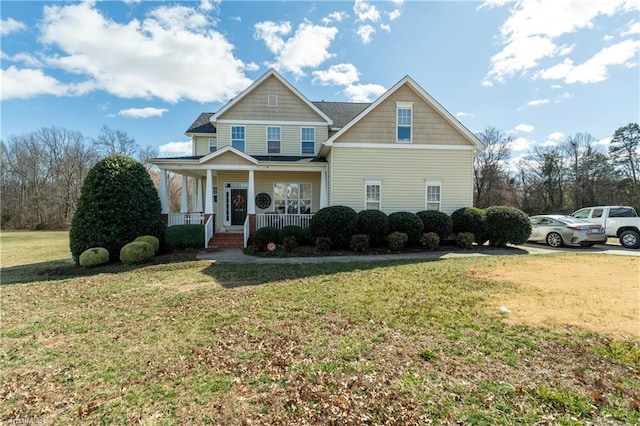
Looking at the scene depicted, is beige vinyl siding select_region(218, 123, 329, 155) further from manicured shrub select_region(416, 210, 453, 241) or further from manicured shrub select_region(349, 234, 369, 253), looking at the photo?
manicured shrub select_region(416, 210, 453, 241)

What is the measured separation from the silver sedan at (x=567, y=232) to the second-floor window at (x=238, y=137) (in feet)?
54.0

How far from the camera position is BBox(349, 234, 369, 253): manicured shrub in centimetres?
1245

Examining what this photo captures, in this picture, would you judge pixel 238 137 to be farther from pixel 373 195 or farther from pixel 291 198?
pixel 373 195

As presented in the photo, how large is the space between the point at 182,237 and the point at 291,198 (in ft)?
20.9

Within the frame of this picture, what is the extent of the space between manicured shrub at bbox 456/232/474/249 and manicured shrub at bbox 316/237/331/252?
19.8ft

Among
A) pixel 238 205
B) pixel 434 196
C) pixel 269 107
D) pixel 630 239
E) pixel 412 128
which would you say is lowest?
pixel 630 239

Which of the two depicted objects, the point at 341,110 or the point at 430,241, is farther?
the point at 341,110

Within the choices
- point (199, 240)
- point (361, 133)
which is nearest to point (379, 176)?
point (361, 133)

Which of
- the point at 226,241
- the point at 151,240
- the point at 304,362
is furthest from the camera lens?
the point at 226,241

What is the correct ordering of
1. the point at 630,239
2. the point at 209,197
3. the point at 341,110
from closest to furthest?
the point at 630,239 < the point at 209,197 < the point at 341,110

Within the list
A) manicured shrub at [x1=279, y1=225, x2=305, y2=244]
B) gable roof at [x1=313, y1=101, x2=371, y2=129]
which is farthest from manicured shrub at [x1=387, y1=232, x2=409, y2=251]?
gable roof at [x1=313, y1=101, x2=371, y2=129]

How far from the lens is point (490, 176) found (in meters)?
42.5

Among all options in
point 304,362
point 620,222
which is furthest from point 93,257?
point 620,222

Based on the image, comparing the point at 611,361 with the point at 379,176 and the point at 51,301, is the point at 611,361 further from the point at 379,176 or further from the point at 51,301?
the point at 379,176
